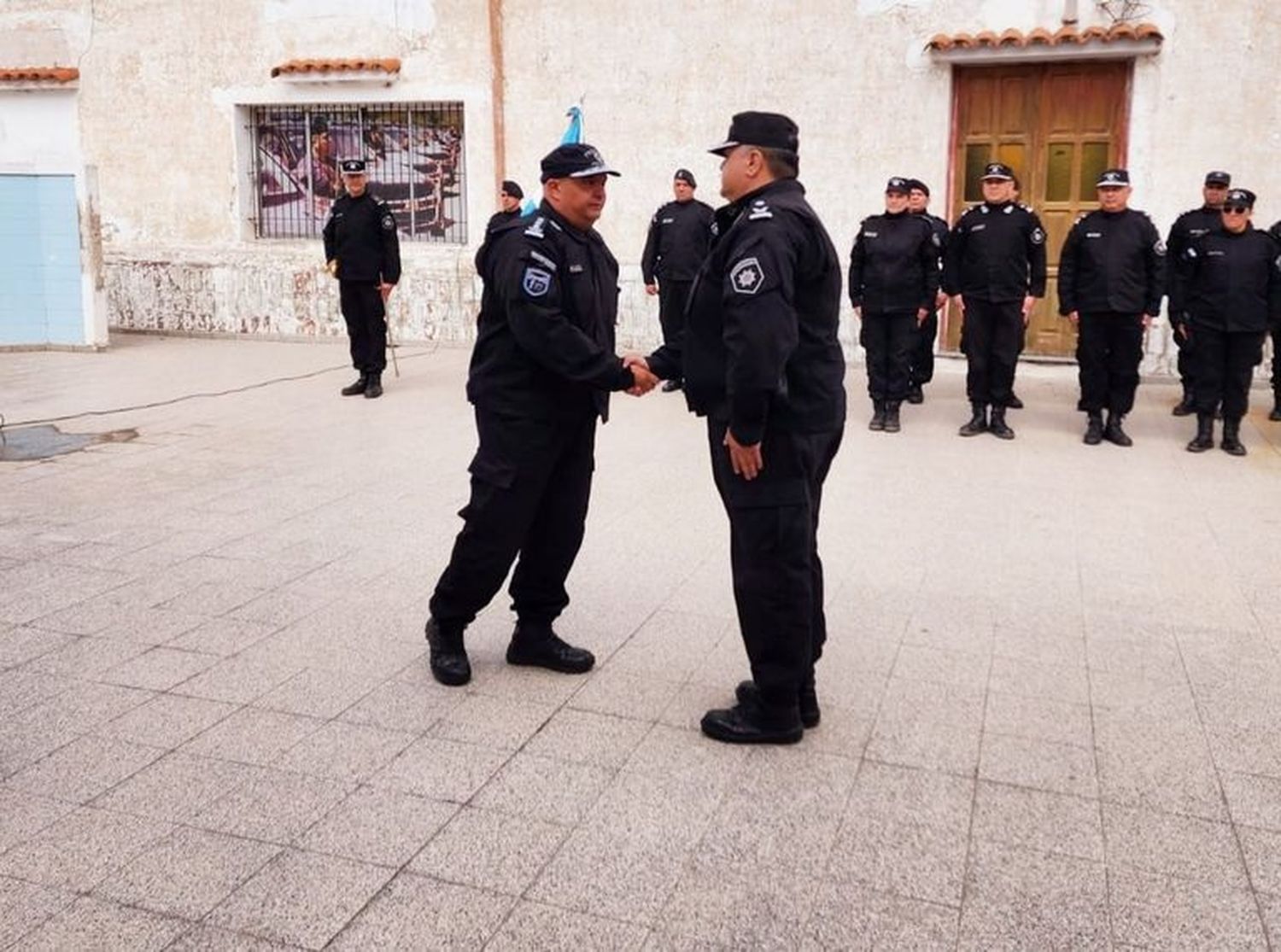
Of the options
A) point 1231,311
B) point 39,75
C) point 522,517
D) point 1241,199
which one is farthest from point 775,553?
point 39,75

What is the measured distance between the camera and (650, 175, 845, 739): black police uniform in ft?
11.3

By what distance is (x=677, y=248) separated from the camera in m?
10.4

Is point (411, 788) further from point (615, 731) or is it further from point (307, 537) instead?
point (307, 537)

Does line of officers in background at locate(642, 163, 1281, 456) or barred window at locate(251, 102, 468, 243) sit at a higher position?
barred window at locate(251, 102, 468, 243)

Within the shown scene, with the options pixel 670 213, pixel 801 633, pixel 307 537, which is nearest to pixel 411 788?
pixel 801 633

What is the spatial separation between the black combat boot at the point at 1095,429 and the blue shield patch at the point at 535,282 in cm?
585

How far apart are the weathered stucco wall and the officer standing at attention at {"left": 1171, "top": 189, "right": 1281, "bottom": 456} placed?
8.62ft

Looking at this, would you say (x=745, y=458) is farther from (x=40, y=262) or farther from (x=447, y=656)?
(x=40, y=262)

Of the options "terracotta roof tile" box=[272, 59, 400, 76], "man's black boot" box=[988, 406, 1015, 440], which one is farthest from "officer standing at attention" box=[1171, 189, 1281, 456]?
"terracotta roof tile" box=[272, 59, 400, 76]

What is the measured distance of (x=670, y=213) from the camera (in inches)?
414

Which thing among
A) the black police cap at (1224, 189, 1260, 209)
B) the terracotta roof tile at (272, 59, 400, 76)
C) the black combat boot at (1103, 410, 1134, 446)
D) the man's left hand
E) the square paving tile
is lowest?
the square paving tile

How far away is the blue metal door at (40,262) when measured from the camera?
12.9 meters

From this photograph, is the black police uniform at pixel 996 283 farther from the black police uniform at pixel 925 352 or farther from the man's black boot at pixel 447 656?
Result: the man's black boot at pixel 447 656

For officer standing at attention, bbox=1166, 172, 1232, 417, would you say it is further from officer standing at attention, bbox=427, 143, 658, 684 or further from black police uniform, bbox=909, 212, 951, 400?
officer standing at attention, bbox=427, 143, 658, 684
